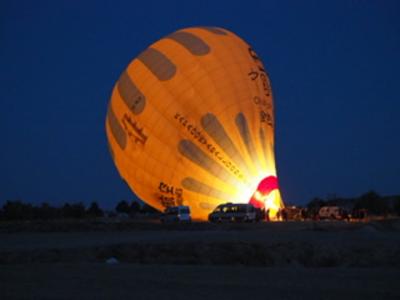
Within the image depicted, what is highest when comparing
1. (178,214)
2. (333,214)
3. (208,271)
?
(333,214)

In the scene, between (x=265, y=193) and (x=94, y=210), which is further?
(x=94, y=210)

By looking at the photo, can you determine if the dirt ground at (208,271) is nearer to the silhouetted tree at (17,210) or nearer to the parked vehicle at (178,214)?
the parked vehicle at (178,214)

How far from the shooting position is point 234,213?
28578 mm

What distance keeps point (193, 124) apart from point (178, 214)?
4.92 meters

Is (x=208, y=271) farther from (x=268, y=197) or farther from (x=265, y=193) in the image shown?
(x=268, y=197)

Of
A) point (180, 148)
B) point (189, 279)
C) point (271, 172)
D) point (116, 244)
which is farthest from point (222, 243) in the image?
point (271, 172)

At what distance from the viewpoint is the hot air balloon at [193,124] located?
2753cm

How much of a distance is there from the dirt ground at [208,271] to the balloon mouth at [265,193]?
45.3 ft

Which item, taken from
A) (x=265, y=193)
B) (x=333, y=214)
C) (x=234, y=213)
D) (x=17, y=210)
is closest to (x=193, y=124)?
(x=234, y=213)

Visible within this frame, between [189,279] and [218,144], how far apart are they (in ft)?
62.0

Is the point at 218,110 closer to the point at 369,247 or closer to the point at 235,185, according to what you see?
the point at 235,185

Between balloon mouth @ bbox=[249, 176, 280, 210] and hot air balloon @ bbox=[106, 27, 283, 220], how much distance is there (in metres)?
0.06

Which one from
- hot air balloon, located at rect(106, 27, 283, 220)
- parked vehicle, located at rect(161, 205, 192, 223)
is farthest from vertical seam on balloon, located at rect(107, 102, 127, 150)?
parked vehicle, located at rect(161, 205, 192, 223)

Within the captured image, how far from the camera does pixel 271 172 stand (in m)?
29.8
